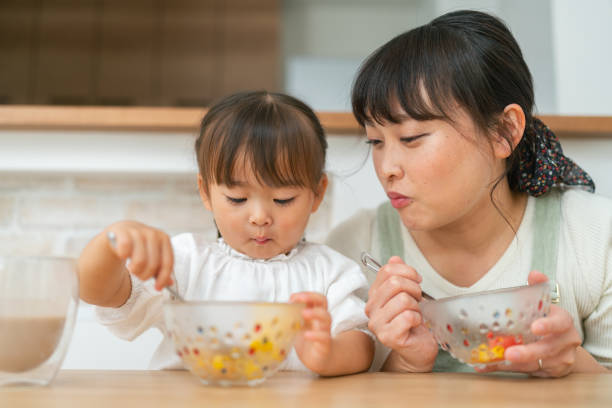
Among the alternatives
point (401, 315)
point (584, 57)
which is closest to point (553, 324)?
point (401, 315)

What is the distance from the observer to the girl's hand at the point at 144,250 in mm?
638

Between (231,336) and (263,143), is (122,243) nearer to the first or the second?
(231,336)

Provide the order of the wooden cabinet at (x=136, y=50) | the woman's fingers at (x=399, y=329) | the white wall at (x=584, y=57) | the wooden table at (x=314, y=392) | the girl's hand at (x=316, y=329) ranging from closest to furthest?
the wooden table at (x=314, y=392)
the girl's hand at (x=316, y=329)
the woman's fingers at (x=399, y=329)
the white wall at (x=584, y=57)
the wooden cabinet at (x=136, y=50)

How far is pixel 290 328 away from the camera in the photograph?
2.13ft

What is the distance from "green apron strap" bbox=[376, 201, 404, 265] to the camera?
129 centimetres

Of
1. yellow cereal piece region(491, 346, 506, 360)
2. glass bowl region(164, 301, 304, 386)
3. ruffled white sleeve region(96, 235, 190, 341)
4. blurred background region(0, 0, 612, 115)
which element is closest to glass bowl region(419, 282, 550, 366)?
yellow cereal piece region(491, 346, 506, 360)

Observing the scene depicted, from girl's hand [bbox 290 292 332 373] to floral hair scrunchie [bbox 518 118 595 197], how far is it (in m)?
0.67

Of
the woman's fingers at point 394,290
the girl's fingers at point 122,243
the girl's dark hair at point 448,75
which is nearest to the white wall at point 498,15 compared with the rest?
the girl's dark hair at point 448,75

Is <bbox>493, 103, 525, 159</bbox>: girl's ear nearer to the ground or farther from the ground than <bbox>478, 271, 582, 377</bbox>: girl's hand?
farther from the ground

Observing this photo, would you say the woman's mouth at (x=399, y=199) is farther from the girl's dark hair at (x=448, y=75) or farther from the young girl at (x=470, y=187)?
the girl's dark hair at (x=448, y=75)

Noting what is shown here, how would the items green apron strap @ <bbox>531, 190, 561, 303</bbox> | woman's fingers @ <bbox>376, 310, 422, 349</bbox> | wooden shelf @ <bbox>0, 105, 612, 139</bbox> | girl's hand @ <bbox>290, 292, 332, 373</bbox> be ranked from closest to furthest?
girl's hand @ <bbox>290, 292, 332, 373</bbox> < woman's fingers @ <bbox>376, 310, 422, 349</bbox> < green apron strap @ <bbox>531, 190, 561, 303</bbox> < wooden shelf @ <bbox>0, 105, 612, 139</bbox>

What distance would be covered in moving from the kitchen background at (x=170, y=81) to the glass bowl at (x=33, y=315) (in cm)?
63

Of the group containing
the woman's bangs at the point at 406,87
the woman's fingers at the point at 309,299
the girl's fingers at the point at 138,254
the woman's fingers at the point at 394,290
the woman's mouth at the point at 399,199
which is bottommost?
the woman's fingers at the point at 394,290

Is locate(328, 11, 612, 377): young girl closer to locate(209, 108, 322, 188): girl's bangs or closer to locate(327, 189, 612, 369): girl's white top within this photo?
locate(327, 189, 612, 369): girl's white top
